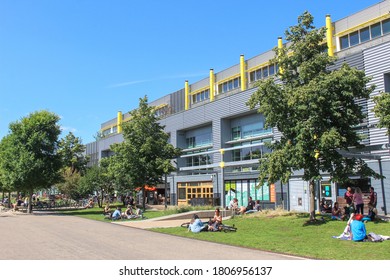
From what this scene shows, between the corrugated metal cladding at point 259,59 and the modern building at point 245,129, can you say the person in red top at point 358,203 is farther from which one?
the corrugated metal cladding at point 259,59

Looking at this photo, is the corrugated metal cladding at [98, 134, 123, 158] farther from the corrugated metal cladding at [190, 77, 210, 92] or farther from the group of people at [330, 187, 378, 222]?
the group of people at [330, 187, 378, 222]

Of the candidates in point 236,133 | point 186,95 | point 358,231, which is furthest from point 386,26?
point 186,95

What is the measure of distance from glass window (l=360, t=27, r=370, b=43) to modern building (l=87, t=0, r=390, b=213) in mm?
32

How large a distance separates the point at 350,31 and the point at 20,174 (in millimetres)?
30446

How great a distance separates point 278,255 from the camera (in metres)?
11.6

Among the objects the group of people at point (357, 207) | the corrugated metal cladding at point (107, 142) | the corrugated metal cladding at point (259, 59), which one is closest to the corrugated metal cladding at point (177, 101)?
the corrugated metal cladding at point (107, 142)

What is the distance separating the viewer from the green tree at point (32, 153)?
34.7 metres

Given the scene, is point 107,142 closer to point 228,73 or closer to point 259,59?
point 228,73

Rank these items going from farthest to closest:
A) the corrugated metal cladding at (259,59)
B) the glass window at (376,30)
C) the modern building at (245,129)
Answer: the corrugated metal cladding at (259,59)
the glass window at (376,30)
the modern building at (245,129)

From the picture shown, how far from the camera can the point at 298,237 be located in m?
15.5

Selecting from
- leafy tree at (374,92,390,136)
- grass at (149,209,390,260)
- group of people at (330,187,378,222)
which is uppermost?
leafy tree at (374,92,390,136)

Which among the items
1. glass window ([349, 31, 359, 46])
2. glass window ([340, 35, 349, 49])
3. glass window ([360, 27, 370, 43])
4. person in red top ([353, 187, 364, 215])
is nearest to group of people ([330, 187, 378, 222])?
person in red top ([353, 187, 364, 215])

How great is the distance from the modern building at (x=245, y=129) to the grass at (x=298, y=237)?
4.35 metres

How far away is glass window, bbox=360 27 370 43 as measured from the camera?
32.0 metres
